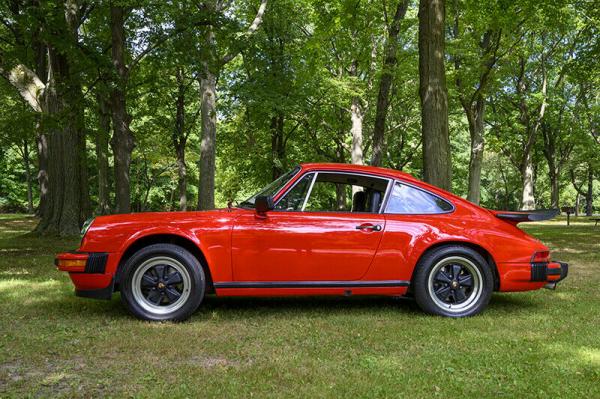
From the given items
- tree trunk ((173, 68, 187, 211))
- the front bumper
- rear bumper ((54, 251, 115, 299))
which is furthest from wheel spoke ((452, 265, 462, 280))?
tree trunk ((173, 68, 187, 211))

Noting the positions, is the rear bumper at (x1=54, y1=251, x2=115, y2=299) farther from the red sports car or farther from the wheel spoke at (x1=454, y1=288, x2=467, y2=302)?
the wheel spoke at (x1=454, y1=288, x2=467, y2=302)

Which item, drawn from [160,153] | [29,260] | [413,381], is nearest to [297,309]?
[413,381]


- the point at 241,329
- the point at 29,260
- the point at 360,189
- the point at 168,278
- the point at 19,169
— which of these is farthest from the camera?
the point at 19,169

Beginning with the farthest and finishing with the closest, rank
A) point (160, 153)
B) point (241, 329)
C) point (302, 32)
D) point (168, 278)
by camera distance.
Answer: point (160, 153), point (302, 32), point (168, 278), point (241, 329)

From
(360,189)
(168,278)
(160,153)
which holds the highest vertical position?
(160,153)

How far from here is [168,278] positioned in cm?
484

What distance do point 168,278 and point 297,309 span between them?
4.58 ft

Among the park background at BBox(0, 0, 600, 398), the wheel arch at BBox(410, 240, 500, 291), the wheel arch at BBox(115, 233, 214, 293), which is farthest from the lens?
the wheel arch at BBox(410, 240, 500, 291)

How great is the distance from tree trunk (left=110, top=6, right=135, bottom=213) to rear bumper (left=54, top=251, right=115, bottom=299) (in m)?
7.55

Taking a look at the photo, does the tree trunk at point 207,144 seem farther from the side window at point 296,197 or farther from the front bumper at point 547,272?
the front bumper at point 547,272

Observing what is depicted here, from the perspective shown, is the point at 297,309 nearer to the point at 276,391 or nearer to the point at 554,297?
the point at 276,391

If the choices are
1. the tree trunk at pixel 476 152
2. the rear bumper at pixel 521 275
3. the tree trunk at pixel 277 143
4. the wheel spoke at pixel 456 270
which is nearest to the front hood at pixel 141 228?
the wheel spoke at pixel 456 270

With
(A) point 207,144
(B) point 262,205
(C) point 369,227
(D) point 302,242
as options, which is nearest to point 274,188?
(B) point 262,205

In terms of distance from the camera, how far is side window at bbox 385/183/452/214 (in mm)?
5273
